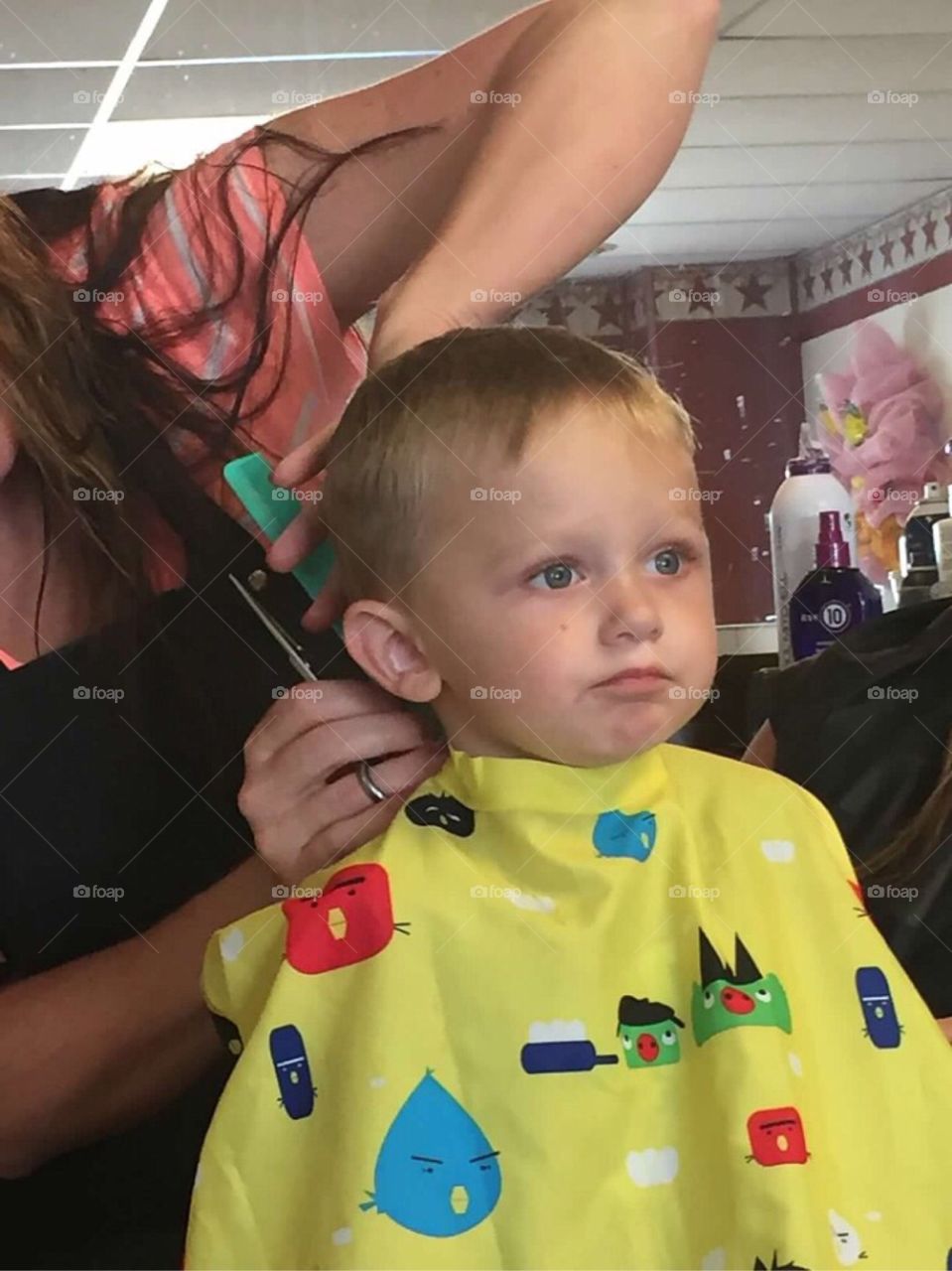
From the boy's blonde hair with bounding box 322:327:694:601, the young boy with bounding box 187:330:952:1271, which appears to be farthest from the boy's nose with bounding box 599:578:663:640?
the boy's blonde hair with bounding box 322:327:694:601

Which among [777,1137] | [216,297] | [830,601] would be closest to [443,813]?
[777,1137]

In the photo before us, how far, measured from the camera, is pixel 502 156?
45.2 inches

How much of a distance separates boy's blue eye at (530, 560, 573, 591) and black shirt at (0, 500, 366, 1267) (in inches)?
12.0

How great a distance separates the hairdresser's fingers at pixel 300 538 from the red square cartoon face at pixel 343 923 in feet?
0.89

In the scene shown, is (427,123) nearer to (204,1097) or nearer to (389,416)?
(389,416)

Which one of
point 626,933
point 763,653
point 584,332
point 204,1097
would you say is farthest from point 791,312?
point 204,1097

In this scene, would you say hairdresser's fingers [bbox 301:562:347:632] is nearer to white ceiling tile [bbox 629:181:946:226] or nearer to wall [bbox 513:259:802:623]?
wall [bbox 513:259:802:623]

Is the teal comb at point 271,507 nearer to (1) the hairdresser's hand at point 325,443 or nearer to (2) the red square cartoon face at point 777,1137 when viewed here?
(1) the hairdresser's hand at point 325,443

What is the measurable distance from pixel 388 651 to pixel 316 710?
99 millimetres

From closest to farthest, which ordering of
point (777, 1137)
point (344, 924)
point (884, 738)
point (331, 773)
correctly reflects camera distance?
1. point (777, 1137)
2. point (344, 924)
3. point (331, 773)
4. point (884, 738)

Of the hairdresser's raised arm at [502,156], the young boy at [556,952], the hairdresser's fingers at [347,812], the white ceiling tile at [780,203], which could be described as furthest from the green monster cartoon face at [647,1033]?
the white ceiling tile at [780,203]

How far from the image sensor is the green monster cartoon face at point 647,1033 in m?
0.89

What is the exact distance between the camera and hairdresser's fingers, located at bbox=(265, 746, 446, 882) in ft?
3.34

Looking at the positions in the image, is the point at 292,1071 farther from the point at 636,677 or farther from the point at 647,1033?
the point at 636,677
